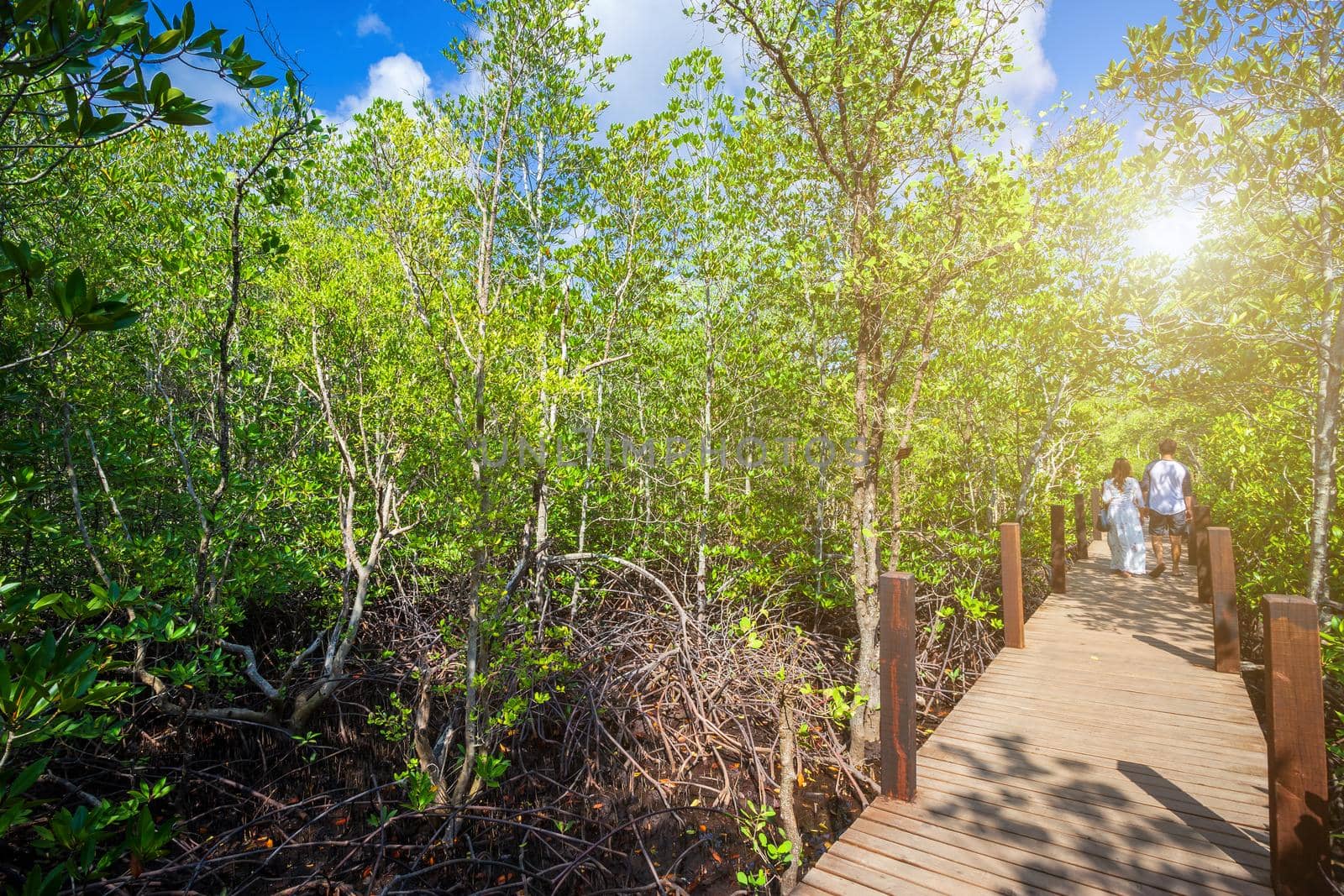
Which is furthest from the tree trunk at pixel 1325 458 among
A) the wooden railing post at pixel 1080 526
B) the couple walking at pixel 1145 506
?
the wooden railing post at pixel 1080 526

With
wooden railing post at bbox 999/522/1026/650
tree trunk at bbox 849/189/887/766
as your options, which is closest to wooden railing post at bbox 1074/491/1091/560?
wooden railing post at bbox 999/522/1026/650

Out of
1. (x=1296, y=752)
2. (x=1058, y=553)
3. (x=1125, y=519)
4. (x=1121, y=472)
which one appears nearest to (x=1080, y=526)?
(x=1125, y=519)

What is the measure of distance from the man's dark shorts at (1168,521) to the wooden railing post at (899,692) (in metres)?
6.05

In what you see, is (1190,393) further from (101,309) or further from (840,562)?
(101,309)

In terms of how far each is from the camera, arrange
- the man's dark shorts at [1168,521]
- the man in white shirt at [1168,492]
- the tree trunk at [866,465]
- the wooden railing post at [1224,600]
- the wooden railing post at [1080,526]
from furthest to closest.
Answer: the wooden railing post at [1080,526] < the man's dark shorts at [1168,521] < the man in white shirt at [1168,492] < the tree trunk at [866,465] < the wooden railing post at [1224,600]

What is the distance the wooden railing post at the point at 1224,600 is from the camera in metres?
4.16

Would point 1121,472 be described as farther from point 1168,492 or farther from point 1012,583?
point 1012,583

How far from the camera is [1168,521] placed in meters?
6.93

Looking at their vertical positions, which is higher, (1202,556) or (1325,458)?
(1325,458)

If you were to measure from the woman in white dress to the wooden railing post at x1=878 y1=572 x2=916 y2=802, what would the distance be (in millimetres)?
5604

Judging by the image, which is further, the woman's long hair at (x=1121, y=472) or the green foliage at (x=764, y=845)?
the woman's long hair at (x=1121, y=472)

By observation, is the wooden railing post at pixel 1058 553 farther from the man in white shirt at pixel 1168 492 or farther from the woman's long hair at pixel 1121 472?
the man in white shirt at pixel 1168 492

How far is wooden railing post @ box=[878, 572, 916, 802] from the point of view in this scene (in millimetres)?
2939

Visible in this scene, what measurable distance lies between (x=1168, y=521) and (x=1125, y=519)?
44 cm
